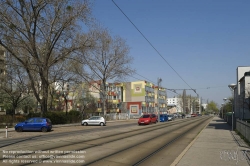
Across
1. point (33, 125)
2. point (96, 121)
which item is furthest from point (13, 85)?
point (33, 125)

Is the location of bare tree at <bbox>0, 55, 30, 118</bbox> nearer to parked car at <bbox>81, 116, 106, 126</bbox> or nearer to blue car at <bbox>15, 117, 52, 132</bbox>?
parked car at <bbox>81, 116, 106, 126</bbox>

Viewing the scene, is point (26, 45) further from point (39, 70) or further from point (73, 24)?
point (73, 24)

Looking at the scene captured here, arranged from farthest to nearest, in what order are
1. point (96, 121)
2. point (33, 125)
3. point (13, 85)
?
point (13, 85)
point (96, 121)
point (33, 125)

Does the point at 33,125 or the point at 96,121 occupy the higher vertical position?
the point at 33,125

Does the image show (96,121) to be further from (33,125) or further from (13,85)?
(13,85)

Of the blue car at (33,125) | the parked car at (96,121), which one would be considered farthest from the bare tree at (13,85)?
the blue car at (33,125)

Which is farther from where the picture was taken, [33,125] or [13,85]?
[13,85]

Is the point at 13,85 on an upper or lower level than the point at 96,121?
upper

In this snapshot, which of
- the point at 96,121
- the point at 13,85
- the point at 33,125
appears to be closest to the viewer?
the point at 33,125

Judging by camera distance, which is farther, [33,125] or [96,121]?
[96,121]

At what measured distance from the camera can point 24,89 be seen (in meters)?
49.8

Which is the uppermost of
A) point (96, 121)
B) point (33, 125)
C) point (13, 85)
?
point (13, 85)

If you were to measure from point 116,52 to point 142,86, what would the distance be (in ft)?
180

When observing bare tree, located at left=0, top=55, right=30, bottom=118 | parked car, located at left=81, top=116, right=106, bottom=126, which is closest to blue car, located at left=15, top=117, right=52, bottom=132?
parked car, located at left=81, top=116, right=106, bottom=126
